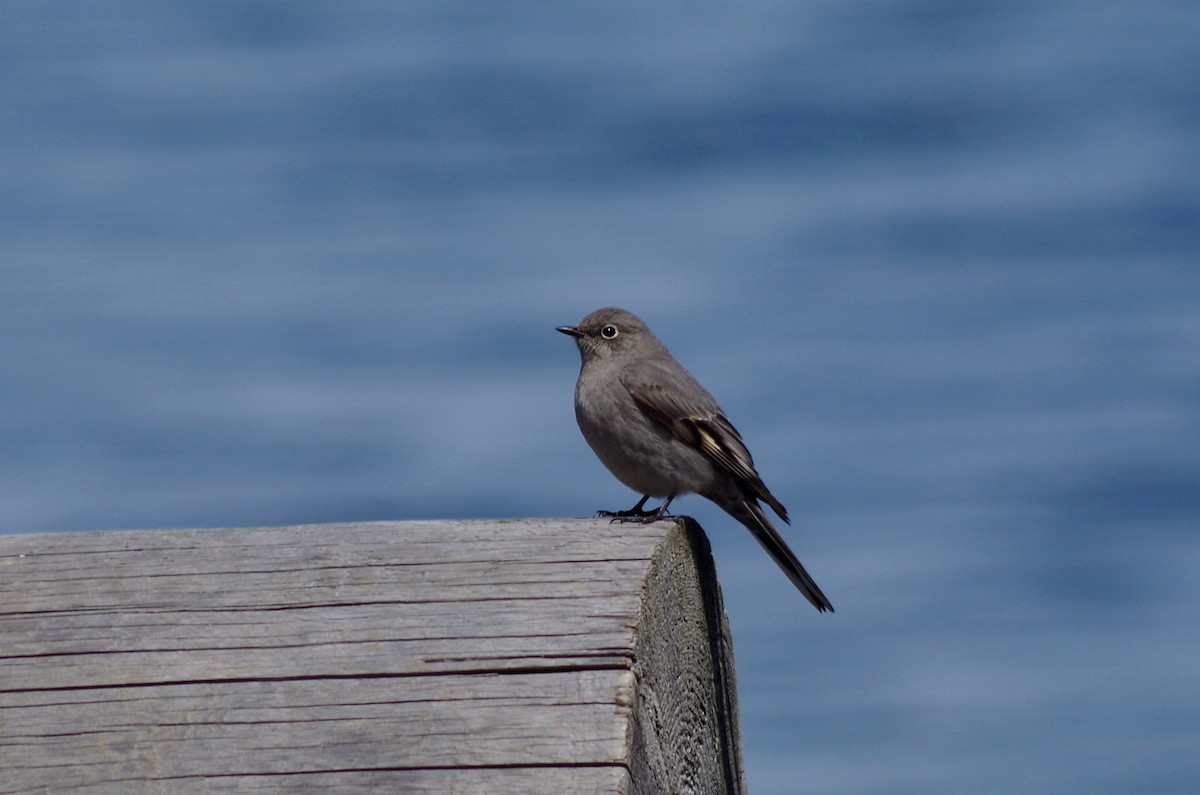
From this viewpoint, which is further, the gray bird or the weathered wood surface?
the gray bird

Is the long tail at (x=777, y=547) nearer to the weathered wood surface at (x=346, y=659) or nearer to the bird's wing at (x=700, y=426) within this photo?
the bird's wing at (x=700, y=426)

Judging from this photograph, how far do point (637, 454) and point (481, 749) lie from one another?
4.59 meters

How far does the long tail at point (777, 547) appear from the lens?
6879 millimetres

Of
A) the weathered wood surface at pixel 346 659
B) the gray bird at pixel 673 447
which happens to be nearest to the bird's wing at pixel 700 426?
the gray bird at pixel 673 447

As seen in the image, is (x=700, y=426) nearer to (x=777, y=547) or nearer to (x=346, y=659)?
(x=777, y=547)

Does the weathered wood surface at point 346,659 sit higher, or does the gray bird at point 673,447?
the gray bird at point 673,447

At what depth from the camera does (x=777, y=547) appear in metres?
7.11

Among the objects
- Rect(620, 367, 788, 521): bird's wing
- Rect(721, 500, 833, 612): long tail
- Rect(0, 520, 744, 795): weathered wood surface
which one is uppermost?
Rect(620, 367, 788, 521): bird's wing

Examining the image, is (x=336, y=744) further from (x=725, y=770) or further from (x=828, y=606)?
(x=828, y=606)

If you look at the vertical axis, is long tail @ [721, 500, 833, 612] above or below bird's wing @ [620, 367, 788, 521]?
below

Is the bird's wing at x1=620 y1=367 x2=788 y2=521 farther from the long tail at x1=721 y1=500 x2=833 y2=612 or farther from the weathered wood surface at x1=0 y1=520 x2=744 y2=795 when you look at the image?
the weathered wood surface at x1=0 y1=520 x2=744 y2=795

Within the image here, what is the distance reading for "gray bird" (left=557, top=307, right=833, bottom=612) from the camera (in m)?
7.09

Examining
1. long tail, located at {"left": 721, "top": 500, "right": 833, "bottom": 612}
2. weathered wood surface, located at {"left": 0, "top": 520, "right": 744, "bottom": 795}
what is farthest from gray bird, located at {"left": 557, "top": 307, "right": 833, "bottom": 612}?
weathered wood surface, located at {"left": 0, "top": 520, "right": 744, "bottom": 795}

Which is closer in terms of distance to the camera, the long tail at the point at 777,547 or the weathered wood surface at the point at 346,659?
the weathered wood surface at the point at 346,659
